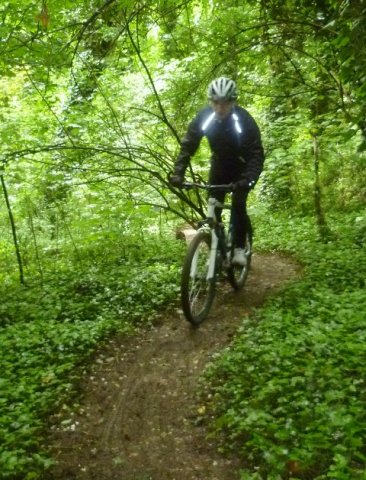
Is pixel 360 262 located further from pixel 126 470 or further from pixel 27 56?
pixel 27 56

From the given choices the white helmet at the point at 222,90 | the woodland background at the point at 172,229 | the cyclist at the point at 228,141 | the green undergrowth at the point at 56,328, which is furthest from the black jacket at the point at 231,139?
the green undergrowth at the point at 56,328

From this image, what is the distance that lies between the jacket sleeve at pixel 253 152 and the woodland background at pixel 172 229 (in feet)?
3.41

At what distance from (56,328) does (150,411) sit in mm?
1852

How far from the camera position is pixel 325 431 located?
3143 millimetres

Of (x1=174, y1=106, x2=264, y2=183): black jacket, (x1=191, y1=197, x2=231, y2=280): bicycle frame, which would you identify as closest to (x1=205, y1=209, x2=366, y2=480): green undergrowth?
(x1=191, y1=197, x2=231, y2=280): bicycle frame

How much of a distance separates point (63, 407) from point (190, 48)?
6.32m

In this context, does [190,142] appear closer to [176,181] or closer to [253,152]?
[176,181]

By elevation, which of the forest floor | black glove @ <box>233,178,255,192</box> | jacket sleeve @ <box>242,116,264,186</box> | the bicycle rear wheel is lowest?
the forest floor

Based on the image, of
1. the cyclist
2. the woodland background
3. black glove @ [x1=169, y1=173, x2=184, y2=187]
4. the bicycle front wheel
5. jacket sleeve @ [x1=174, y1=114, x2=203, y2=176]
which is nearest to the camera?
the woodland background

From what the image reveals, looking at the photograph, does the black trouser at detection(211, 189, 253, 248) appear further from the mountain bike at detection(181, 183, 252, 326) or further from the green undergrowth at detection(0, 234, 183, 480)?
the green undergrowth at detection(0, 234, 183, 480)

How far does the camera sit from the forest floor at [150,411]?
11.5 feet

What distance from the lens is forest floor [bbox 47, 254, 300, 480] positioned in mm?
3506

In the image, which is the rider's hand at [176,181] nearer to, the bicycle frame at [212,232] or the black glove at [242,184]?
the bicycle frame at [212,232]

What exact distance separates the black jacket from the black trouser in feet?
0.97
